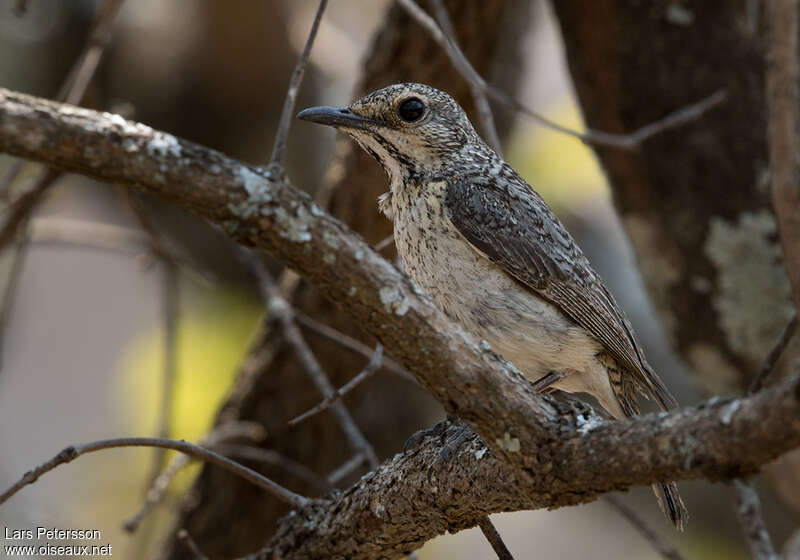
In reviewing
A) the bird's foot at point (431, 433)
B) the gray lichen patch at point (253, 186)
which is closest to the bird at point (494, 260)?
the bird's foot at point (431, 433)

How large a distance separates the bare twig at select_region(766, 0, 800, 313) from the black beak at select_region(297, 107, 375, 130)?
5.42 feet

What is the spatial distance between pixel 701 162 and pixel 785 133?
128 inches

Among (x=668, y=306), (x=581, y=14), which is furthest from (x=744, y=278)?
(x=581, y=14)

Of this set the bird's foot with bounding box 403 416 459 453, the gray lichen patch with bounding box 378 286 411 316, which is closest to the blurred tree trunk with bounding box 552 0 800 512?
the bird's foot with bounding box 403 416 459 453

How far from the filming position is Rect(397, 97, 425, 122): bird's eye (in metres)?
3.88

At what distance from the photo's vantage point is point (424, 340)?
7.45 ft

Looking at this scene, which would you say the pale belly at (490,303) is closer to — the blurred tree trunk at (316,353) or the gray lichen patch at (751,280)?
the blurred tree trunk at (316,353)

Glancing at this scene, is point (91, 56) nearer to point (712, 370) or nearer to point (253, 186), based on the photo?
point (253, 186)

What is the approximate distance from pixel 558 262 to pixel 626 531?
5437 millimetres

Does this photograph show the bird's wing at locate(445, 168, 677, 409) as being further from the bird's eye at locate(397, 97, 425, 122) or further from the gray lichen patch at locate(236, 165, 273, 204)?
the gray lichen patch at locate(236, 165, 273, 204)

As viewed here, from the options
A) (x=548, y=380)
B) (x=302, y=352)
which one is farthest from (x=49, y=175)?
(x=548, y=380)

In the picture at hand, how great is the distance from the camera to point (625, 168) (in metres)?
5.60

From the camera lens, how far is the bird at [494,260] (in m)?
3.55

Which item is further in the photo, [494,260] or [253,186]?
[494,260]
